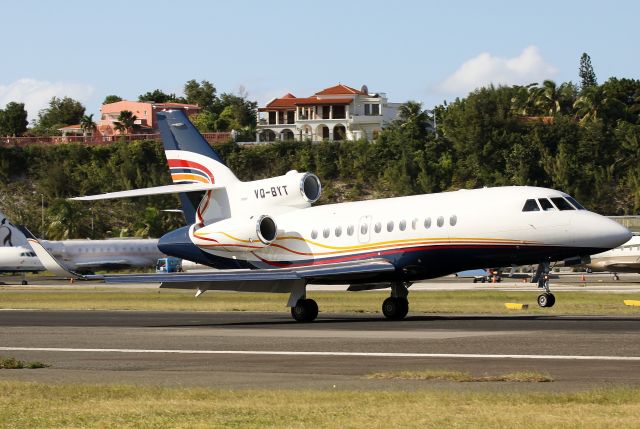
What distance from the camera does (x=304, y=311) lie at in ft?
119

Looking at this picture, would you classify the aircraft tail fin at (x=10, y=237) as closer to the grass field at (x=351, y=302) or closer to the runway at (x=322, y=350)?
the grass field at (x=351, y=302)

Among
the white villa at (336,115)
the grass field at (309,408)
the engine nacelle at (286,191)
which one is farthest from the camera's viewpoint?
the white villa at (336,115)

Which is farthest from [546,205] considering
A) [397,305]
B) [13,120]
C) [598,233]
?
[13,120]

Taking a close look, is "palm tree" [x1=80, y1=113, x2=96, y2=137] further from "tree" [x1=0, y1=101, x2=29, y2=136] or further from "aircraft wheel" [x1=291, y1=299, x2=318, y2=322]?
"aircraft wheel" [x1=291, y1=299, x2=318, y2=322]

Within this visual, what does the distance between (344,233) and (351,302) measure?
13.8 meters

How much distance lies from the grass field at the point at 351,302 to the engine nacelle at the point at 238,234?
6270 mm

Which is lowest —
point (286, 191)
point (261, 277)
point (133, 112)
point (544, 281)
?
point (544, 281)

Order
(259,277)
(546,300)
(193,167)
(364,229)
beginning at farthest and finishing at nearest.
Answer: (193,167)
(364,229)
(259,277)
(546,300)

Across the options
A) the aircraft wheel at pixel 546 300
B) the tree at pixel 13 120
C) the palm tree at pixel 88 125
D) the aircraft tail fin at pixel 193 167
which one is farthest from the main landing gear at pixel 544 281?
the tree at pixel 13 120

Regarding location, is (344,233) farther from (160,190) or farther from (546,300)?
(546,300)

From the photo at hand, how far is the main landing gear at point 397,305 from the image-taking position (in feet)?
120

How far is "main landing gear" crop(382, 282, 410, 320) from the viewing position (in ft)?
120

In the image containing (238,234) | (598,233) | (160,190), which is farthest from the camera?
(238,234)

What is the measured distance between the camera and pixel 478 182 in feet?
432
